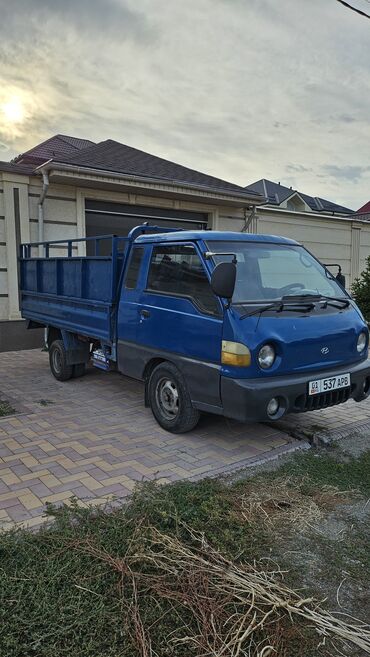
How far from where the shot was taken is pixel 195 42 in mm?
7199

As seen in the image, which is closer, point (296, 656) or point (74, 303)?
point (296, 656)

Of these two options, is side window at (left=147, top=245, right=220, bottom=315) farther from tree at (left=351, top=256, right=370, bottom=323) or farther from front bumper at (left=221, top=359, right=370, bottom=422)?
tree at (left=351, top=256, right=370, bottom=323)

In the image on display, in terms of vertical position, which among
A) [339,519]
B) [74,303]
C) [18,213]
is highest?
[18,213]

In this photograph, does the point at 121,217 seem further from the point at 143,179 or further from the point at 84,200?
the point at 143,179

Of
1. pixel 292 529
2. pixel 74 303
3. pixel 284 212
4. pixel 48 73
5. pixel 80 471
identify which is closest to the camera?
pixel 292 529

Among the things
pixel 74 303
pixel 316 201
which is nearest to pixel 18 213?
pixel 74 303

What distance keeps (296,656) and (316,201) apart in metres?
24.3

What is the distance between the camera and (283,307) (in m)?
3.96

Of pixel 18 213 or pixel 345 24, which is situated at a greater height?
pixel 345 24

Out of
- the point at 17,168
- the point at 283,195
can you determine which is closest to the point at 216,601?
the point at 17,168

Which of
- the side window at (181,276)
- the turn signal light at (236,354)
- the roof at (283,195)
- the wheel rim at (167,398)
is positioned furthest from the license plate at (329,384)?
the roof at (283,195)

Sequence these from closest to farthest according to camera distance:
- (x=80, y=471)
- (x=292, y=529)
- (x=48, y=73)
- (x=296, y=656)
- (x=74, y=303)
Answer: (x=296, y=656), (x=292, y=529), (x=80, y=471), (x=74, y=303), (x=48, y=73)

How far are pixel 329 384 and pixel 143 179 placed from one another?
6.51 meters

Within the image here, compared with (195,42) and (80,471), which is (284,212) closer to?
(195,42)
